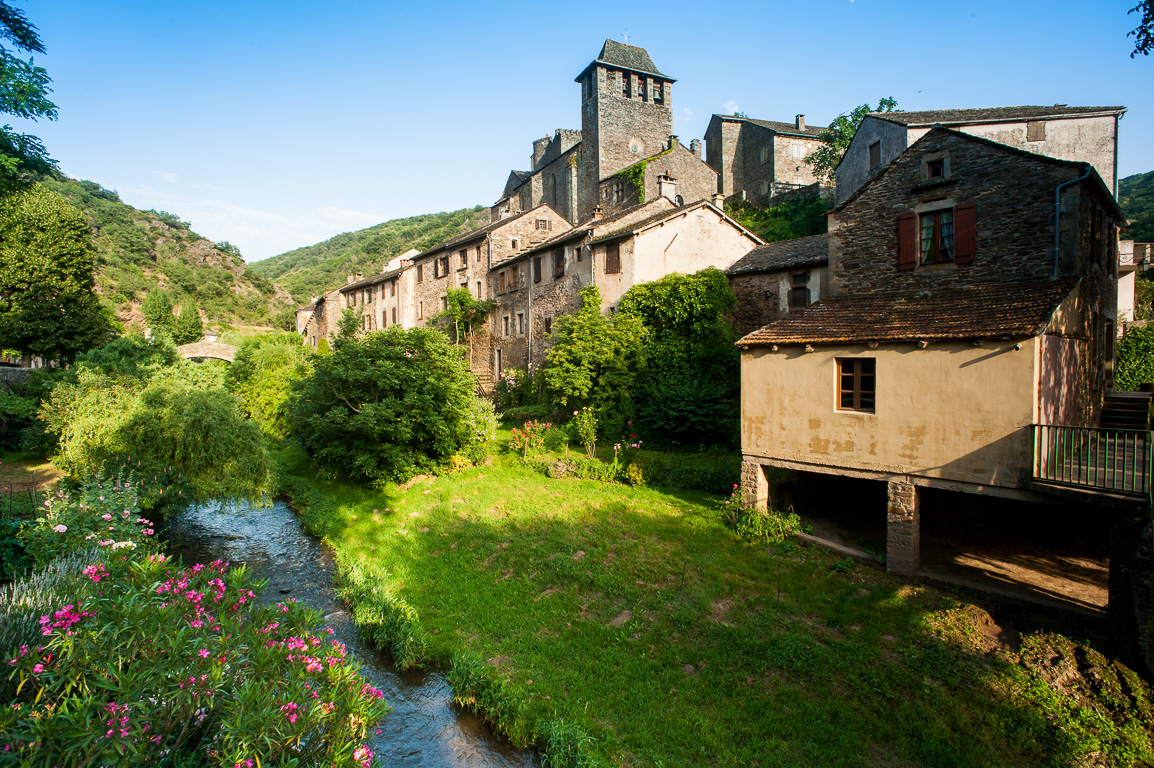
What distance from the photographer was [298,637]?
6.40m

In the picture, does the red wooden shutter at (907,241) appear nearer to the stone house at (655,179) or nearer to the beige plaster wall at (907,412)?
the beige plaster wall at (907,412)

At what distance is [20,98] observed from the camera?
1295 cm

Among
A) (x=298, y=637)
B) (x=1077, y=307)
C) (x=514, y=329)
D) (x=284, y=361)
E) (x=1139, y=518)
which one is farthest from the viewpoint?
(x=514, y=329)

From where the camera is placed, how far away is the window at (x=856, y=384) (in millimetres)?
Answer: 11953

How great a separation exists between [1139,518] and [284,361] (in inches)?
1227

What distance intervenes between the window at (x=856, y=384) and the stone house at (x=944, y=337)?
0.10 ft

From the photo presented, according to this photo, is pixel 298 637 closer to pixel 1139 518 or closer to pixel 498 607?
pixel 498 607

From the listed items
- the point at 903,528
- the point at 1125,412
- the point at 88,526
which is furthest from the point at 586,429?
the point at 1125,412

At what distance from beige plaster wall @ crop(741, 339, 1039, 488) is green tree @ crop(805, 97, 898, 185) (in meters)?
28.2

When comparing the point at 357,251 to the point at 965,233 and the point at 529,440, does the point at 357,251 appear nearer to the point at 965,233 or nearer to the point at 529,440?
the point at 529,440

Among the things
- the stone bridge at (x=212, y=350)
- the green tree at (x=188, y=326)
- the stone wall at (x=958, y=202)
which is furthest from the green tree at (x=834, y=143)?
the green tree at (x=188, y=326)

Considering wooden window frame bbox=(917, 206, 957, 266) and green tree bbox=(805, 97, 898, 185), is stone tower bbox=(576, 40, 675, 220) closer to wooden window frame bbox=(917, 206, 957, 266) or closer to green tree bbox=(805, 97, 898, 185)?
green tree bbox=(805, 97, 898, 185)

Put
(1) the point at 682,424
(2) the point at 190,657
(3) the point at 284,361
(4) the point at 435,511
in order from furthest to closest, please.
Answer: (3) the point at 284,361
(1) the point at 682,424
(4) the point at 435,511
(2) the point at 190,657

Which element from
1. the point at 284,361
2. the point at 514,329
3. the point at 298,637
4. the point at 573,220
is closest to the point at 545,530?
the point at 298,637
